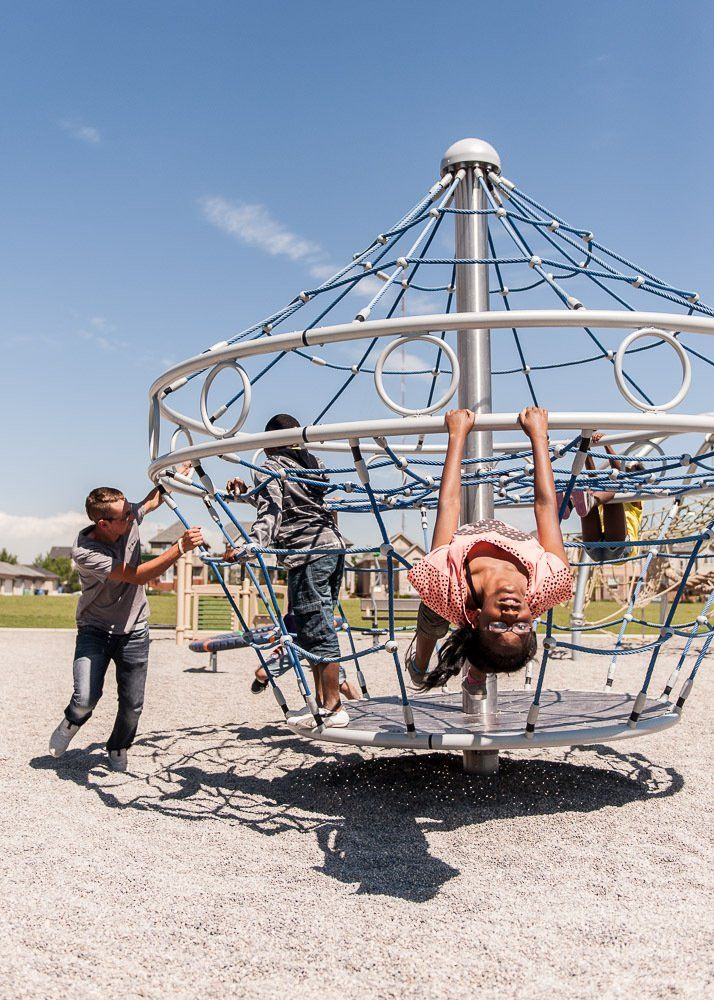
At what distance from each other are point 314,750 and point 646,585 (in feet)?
29.6

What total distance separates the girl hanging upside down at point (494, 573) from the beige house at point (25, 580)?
295 feet

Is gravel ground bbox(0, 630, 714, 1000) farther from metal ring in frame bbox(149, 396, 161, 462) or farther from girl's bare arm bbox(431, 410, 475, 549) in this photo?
metal ring in frame bbox(149, 396, 161, 462)

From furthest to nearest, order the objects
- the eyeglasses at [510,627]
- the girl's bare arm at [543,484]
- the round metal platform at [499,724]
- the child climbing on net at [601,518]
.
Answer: the child climbing on net at [601,518]
the round metal platform at [499,724]
the girl's bare arm at [543,484]
the eyeglasses at [510,627]

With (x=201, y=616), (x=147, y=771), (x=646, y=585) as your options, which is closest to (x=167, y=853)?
(x=147, y=771)

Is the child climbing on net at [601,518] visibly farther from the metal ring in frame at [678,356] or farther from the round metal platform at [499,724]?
the metal ring in frame at [678,356]

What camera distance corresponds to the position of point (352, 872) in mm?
3178

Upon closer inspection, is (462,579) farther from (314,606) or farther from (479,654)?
(314,606)

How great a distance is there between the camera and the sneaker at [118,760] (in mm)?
4848

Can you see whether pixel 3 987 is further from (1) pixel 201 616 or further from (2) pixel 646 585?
(1) pixel 201 616

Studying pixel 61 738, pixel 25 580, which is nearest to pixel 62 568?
pixel 25 580

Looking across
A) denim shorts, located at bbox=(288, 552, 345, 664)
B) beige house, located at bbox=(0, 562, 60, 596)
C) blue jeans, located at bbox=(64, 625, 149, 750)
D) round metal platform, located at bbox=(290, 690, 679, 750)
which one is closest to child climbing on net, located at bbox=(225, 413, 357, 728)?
denim shorts, located at bbox=(288, 552, 345, 664)

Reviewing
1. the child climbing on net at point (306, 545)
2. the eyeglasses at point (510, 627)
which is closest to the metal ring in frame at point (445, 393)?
the eyeglasses at point (510, 627)

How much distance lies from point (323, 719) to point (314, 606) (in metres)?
0.69

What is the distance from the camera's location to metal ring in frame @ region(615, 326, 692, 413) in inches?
110
